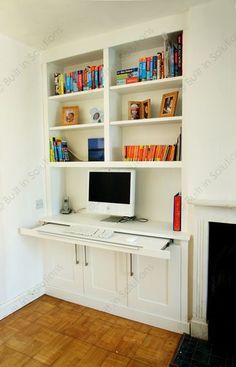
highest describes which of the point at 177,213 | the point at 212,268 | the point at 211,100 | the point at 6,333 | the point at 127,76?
the point at 127,76

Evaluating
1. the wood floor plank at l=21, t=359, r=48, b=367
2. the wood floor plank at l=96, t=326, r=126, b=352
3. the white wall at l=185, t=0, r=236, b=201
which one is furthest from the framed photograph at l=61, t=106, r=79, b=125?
the wood floor plank at l=21, t=359, r=48, b=367

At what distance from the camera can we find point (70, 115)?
2.80 m

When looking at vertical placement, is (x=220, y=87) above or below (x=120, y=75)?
below

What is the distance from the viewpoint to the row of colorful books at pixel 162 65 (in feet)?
7.05

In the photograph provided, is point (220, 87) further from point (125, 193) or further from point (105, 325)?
point (105, 325)

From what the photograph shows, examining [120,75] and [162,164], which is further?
[120,75]

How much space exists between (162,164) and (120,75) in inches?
35.9

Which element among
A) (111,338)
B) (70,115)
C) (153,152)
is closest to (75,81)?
(70,115)

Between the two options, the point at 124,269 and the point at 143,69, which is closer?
the point at 143,69

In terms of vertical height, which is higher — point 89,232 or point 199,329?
point 89,232

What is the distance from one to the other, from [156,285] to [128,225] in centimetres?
56

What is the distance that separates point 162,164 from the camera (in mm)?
2219

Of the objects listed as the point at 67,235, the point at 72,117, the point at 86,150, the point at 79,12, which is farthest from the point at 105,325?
the point at 79,12

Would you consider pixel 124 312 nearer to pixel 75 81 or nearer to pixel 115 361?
pixel 115 361
